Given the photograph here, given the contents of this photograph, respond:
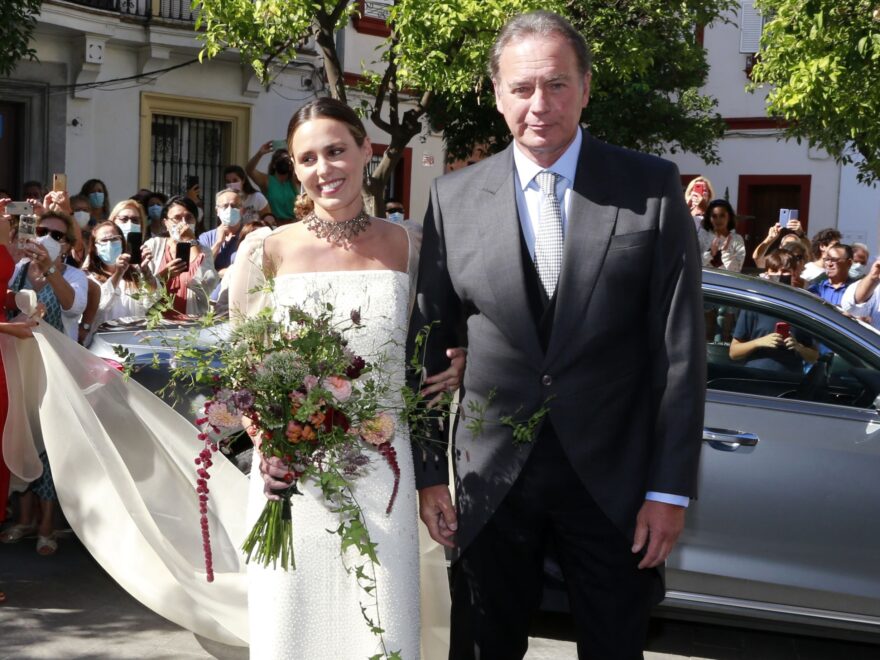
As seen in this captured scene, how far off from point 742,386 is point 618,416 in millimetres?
2166

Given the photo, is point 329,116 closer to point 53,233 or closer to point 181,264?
point 53,233

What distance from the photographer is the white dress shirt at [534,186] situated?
3.17 metres

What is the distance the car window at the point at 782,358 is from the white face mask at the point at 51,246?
374cm

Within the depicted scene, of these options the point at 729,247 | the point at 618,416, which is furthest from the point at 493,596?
the point at 729,247

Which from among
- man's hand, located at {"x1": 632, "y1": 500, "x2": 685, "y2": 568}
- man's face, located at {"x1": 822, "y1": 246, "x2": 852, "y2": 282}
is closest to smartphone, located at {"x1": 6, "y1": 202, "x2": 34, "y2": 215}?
man's hand, located at {"x1": 632, "y1": 500, "x2": 685, "y2": 568}

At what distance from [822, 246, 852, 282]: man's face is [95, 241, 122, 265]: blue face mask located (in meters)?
5.09

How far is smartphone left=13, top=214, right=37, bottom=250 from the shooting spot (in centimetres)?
661

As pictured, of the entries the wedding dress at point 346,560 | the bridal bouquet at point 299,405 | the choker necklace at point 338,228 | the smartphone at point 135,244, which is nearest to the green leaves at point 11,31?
the smartphone at point 135,244

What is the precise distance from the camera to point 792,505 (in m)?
4.82

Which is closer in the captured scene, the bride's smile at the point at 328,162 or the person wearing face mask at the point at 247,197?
the bride's smile at the point at 328,162

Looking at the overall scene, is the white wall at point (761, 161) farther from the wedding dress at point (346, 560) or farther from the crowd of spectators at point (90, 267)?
the wedding dress at point (346, 560)

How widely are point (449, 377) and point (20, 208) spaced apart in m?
4.50

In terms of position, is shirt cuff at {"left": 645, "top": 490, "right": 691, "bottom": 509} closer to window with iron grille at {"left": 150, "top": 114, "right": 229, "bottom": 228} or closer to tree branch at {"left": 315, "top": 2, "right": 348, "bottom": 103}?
tree branch at {"left": 315, "top": 2, "right": 348, "bottom": 103}

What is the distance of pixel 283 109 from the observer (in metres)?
21.6
